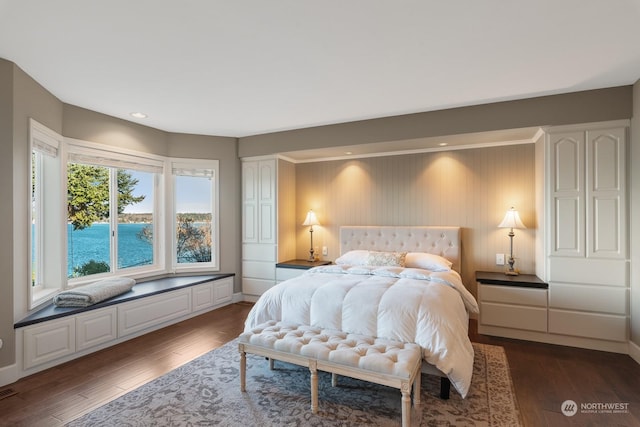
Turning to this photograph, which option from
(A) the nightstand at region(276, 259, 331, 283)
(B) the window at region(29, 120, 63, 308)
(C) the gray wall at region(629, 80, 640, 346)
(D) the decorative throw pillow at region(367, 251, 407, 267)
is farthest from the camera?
(A) the nightstand at region(276, 259, 331, 283)

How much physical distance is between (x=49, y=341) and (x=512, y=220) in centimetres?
486

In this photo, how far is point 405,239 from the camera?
4.36 metres

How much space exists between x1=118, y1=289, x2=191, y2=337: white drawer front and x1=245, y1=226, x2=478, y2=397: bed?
4.93 feet

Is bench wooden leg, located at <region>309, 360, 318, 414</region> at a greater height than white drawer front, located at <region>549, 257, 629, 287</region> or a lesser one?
lesser

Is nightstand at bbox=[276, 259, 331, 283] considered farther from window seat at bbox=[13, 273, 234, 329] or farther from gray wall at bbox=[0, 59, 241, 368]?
gray wall at bbox=[0, 59, 241, 368]

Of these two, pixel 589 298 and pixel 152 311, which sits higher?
pixel 589 298

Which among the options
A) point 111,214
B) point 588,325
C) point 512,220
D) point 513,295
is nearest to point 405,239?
point 512,220

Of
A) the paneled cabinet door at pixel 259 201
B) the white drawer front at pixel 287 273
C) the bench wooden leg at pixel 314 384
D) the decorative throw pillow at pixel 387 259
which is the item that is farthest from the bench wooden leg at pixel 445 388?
the paneled cabinet door at pixel 259 201

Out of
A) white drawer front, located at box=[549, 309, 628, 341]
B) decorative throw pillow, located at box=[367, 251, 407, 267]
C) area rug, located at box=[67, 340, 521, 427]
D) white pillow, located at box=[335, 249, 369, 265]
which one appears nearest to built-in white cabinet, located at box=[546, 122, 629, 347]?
white drawer front, located at box=[549, 309, 628, 341]

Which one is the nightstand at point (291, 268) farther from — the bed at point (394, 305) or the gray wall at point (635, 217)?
the gray wall at point (635, 217)

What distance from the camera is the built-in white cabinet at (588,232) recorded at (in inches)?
122

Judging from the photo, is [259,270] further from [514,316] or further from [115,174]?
[514,316]

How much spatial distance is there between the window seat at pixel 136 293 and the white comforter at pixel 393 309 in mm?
1583

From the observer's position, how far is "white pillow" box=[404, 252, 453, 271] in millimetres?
3723
